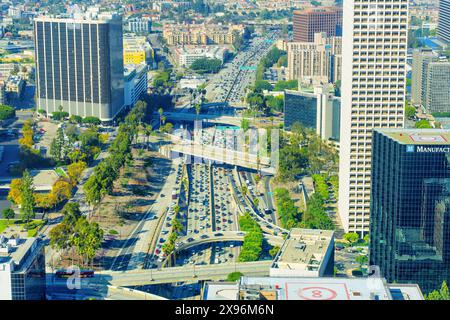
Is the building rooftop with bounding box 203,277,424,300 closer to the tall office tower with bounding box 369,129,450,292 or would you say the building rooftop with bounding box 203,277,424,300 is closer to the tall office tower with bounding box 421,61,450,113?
the tall office tower with bounding box 369,129,450,292

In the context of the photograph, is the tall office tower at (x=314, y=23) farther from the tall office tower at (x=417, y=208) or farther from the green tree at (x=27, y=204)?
the tall office tower at (x=417, y=208)

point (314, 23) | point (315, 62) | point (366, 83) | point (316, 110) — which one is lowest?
point (316, 110)

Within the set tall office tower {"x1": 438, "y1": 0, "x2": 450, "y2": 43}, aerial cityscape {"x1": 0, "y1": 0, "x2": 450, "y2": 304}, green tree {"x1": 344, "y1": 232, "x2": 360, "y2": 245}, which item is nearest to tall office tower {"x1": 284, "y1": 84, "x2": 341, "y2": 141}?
aerial cityscape {"x1": 0, "y1": 0, "x2": 450, "y2": 304}

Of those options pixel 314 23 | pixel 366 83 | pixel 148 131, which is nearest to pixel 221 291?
pixel 366 83

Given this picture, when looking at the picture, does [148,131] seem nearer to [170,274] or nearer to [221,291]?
[170,274]

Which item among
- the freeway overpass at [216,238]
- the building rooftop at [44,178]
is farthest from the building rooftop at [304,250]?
the building rooftop at [44,178]

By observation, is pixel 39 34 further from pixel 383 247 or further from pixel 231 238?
pixel 383 247
